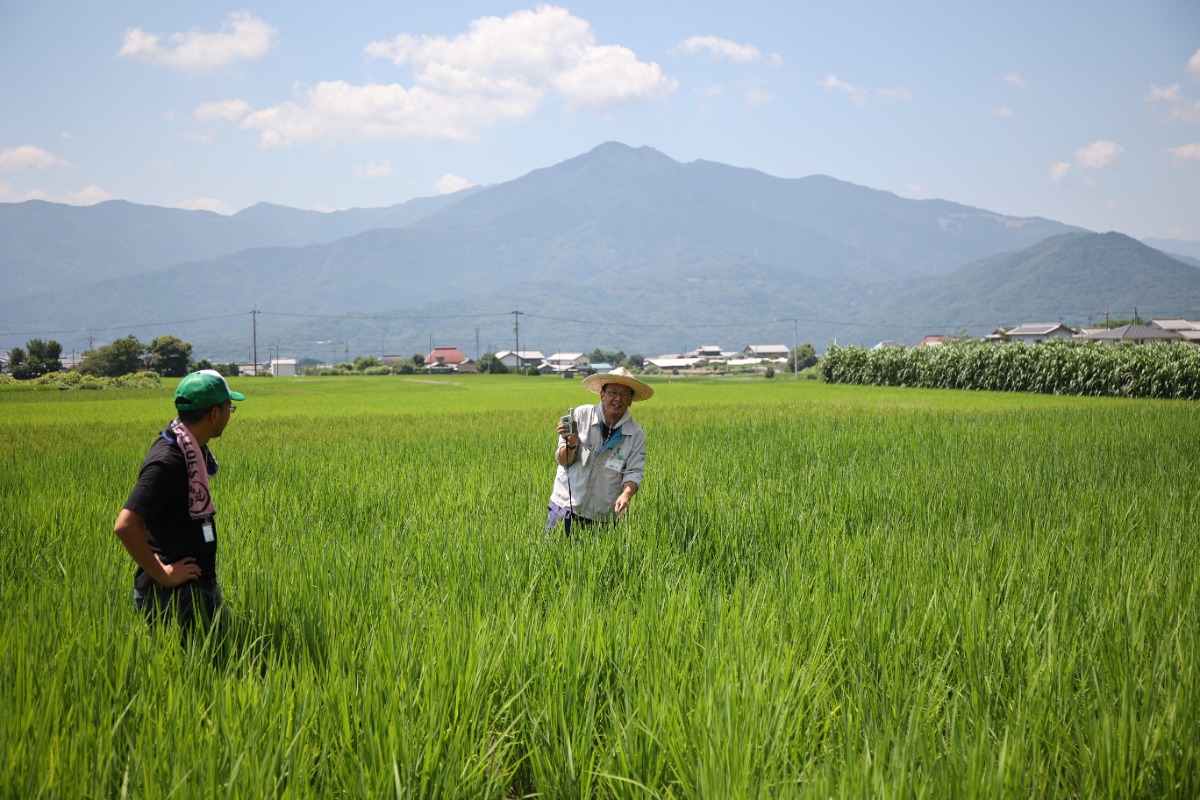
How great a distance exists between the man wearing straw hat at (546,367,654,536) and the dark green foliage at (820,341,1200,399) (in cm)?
2721

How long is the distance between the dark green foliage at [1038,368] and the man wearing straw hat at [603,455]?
27.2 m

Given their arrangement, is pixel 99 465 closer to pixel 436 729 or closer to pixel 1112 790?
pixel 436 729

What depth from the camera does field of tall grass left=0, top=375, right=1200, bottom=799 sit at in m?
2.15

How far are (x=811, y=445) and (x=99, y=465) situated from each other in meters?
8.39

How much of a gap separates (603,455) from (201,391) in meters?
2.34

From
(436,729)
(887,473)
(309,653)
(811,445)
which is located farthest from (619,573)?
(811,445)

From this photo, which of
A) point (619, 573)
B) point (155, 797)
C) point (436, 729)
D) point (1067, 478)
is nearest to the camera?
point (155, 797)

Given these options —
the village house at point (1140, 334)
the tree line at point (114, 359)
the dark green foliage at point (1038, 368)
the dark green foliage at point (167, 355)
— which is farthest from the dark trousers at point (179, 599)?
the village house at point (1140, 334)

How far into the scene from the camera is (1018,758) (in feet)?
6.89

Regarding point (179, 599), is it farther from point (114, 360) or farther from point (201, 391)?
point (114, 360)

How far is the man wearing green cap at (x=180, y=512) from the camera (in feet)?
9.03

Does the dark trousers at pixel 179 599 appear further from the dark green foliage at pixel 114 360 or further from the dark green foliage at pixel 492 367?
the dark green foliage at pixel 492 367

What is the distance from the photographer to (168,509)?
2896 millimetres

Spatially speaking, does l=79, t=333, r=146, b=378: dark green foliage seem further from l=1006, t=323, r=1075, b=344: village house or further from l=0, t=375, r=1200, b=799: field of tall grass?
l=1006, t=323, r=1075, b=344: village house
